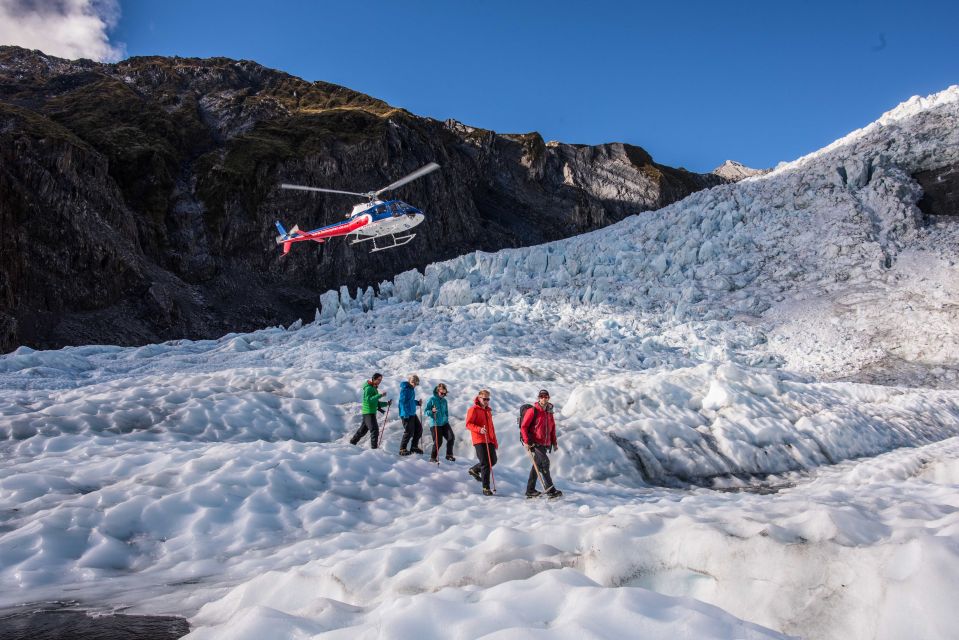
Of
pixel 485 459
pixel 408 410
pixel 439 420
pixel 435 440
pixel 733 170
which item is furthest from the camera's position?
pixel 733 170

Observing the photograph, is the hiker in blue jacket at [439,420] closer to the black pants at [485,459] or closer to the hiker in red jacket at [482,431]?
the hiker in red jacket at [482,431]

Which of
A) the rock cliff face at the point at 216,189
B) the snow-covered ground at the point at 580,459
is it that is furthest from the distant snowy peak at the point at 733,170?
the snow-covered ground at the point at 580,459

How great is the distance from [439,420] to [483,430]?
170 cm

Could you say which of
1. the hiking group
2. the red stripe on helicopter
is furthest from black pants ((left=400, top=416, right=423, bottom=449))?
the red stripe on helicopter

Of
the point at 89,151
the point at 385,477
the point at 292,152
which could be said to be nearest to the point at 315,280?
the point at 292,152

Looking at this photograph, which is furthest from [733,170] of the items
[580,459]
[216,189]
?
[580,459]

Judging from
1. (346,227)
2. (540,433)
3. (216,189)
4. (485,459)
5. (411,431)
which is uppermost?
(216,189)

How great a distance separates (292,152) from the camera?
185 feet

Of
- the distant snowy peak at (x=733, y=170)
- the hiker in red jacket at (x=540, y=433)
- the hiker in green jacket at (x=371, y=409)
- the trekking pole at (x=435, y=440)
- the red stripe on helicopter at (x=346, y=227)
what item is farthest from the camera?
the distant snowy peak at (x=733, y=170)

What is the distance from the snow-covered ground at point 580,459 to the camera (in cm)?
287

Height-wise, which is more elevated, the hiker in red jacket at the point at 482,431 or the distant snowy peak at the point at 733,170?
the distant snowy peak at the point at 733,170

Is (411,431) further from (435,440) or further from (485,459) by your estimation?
(485,459)

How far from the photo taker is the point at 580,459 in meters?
10.5

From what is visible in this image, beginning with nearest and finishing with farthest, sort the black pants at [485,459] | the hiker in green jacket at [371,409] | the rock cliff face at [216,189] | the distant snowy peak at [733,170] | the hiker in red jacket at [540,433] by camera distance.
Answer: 1. the hiker in red jacket at [540,433]
2. the black pants at [485,459]
3. the hiker in green jacket at [371,409]
4. the rock cliff face at [216,189]
5. the distant snowy peak at [733,170]
